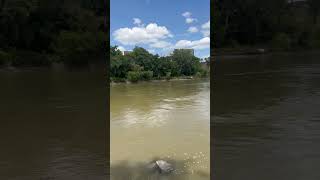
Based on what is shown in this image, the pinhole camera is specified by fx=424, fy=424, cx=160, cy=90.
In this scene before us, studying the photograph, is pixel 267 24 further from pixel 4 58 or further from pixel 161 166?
pixel 4 58

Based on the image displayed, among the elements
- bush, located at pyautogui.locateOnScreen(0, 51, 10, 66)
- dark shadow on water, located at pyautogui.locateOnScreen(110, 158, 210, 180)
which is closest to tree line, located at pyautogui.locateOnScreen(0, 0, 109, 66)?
bush, located at pyautogui.locateOnScreen(0, 51, 10, 66)

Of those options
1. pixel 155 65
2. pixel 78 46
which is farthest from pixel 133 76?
pixel 78 46

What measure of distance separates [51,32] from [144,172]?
83.8 inches

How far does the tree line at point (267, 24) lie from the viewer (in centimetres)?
516

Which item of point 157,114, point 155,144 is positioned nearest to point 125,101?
point 157,114

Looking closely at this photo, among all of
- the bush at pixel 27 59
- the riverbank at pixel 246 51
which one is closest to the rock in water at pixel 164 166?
the bush at pixel 27 59

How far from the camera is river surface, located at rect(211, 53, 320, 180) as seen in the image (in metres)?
3.55

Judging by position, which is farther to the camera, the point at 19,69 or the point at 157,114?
the point at 157,114

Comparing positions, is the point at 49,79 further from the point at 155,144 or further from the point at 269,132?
the point at 269,132

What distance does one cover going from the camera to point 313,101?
16.1ft

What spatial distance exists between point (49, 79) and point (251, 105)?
2.38 m

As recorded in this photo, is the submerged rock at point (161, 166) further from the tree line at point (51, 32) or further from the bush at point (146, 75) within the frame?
the bush at point (146, 75)

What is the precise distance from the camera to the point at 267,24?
5.53 m

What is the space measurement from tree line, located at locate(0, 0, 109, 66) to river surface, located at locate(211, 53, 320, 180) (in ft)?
5.45
